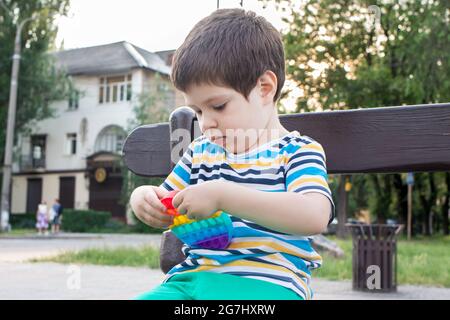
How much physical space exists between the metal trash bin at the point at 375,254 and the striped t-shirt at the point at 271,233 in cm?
497

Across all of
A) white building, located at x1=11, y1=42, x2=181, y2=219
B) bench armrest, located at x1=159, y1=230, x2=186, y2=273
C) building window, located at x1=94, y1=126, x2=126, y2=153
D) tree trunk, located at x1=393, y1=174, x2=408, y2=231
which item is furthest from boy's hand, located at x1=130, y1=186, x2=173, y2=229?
building window, located at x1=94, y1=126, x2=126, y2=153

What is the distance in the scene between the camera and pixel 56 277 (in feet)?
21.5

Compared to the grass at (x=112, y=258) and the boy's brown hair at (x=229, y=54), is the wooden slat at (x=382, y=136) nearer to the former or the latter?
the boy's brown hair at (x=229, y=54)

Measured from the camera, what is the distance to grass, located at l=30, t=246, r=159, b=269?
27.5 feet

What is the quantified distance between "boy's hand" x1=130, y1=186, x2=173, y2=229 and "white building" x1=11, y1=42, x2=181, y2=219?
86.4ft

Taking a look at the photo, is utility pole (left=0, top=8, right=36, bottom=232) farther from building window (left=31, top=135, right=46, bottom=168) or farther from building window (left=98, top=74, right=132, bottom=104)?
building window (left=31, top=135, right=46, bottom=168)

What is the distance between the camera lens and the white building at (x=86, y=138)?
1121 inches

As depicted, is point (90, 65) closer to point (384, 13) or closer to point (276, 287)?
point (384, 13)

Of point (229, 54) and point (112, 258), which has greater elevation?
point (229, 54)

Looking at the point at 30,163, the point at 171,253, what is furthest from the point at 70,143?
the point at 171,253

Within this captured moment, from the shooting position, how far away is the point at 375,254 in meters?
6.32

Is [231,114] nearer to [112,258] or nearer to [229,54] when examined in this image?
[229,54]

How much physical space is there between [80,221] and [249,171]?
2478cm

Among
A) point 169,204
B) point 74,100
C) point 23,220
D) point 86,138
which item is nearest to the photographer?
point 169,204
